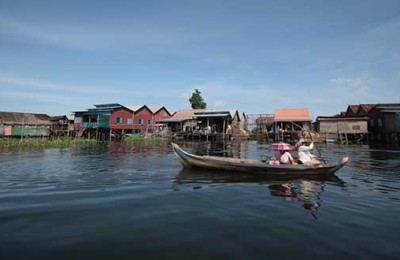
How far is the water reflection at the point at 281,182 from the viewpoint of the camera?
842 centimetres

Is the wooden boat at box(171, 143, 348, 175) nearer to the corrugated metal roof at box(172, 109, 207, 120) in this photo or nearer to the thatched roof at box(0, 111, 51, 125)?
Result: the corrugated metal roof at box(172, 109, 207, 120)

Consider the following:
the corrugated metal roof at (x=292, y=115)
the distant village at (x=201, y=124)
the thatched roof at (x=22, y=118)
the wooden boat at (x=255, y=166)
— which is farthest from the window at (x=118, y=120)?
the wooden boat at (x=255, y=166)

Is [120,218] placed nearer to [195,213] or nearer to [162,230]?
[162,230]

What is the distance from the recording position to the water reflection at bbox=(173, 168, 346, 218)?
8.42 m

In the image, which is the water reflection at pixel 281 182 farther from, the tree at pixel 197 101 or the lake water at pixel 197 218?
the tree at pixel 197 101

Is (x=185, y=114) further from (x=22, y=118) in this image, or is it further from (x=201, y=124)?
(x=22, y=118)

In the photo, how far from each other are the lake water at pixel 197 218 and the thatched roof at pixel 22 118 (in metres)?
36.3

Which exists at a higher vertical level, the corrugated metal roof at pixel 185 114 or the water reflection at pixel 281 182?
the corrugated metal roof at pixel 185 114

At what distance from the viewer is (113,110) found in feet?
143

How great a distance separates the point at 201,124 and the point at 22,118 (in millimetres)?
26475

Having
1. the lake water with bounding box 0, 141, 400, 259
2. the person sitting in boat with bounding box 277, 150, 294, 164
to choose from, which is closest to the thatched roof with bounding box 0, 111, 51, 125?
the lake water with bounding box 0, 141, 400, 259

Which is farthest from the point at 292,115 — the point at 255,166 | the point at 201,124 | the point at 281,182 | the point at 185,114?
the point at 281,182

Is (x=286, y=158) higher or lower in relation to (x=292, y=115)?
lower

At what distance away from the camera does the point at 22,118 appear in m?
44.0
